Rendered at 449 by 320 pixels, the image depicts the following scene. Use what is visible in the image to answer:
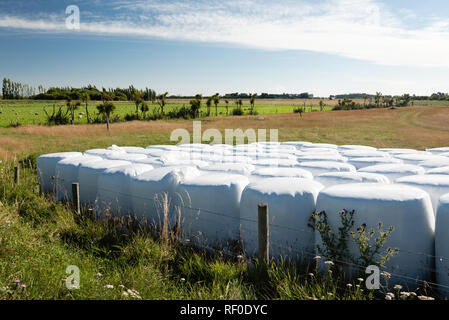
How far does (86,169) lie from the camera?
8000 mm

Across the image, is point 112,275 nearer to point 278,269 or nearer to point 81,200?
point 278,269

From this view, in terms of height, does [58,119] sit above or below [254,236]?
above

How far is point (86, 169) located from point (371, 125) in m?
34.2

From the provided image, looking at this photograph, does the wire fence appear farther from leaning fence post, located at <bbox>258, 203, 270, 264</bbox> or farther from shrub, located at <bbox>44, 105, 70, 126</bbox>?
shrub, located at <bbox>44, 105, 70, 126</bbox>

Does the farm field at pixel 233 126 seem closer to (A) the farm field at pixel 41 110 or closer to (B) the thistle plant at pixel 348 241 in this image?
(A) the farm field at pixel 41 110

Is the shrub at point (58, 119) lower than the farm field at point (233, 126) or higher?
higher

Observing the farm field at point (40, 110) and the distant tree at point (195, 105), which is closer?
the farm field at point (40, 110)

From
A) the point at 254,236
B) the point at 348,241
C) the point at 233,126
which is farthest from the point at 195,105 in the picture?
the point at 348,241

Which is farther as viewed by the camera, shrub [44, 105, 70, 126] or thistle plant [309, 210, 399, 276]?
shrub [44, 105, 70, 126]

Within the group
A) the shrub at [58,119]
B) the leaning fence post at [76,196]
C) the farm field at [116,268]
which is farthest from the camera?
the shrub at [58,119]

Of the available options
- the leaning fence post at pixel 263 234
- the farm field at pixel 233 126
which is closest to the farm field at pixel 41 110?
the farm field at pixel 233 126

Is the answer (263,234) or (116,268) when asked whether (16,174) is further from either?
(263,234)

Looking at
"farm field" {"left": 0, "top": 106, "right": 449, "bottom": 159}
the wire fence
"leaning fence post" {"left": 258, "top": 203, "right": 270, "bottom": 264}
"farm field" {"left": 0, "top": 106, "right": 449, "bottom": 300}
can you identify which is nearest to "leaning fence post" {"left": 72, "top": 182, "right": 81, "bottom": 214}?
"farm field" {"left": 0, "top": 106, "right": 449, "bottom": 300}
